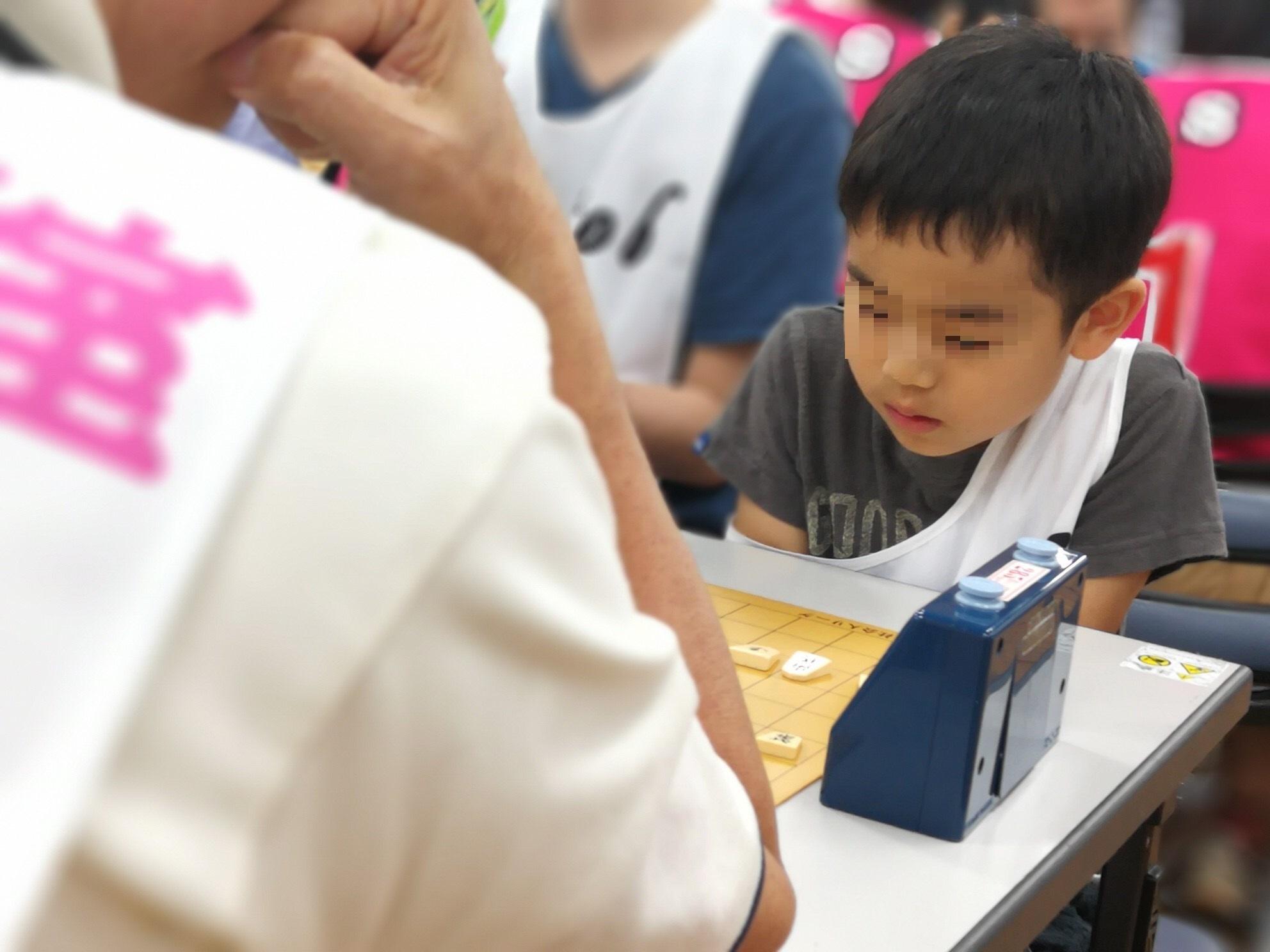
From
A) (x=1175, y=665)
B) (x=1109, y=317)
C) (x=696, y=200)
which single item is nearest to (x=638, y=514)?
(x=1175, y=665)

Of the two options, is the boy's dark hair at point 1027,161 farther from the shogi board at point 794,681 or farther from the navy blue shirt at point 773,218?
the navy blue shirt at point 773,218

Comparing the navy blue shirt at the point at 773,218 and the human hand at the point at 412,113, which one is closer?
the human hand at the point at 412,113

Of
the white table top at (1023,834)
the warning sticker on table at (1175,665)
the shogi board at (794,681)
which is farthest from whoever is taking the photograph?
the warning sticker on table at (1175,665)

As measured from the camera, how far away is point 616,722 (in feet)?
1.12

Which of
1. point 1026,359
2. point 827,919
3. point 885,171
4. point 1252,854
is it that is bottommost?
point 1252,854

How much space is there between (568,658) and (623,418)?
23 cm

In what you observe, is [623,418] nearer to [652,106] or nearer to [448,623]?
[448,623]

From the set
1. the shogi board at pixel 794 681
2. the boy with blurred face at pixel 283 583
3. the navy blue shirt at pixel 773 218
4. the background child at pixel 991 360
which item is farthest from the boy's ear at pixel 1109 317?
the boy with blurred face at pixel 283 583

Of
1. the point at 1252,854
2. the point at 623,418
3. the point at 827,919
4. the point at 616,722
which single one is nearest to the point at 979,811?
the point at 827,919

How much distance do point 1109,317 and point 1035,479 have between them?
155 millimetres

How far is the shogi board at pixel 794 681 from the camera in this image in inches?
31.9

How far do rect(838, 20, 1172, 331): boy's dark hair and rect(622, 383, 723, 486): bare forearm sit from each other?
48cm

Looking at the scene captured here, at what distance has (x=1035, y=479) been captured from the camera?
1225mm

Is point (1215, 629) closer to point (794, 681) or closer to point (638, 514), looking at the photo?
point (794, 681)
